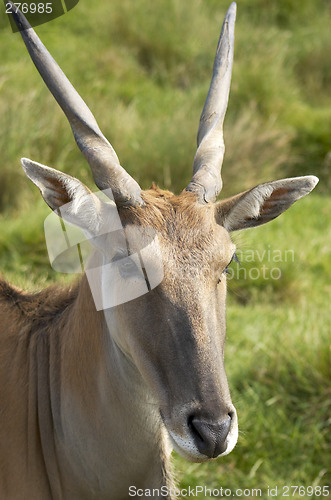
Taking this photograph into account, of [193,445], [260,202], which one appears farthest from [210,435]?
[260,202]

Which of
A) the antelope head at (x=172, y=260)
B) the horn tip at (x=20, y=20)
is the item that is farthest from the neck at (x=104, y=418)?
the horn tip at (x=20, y=20)

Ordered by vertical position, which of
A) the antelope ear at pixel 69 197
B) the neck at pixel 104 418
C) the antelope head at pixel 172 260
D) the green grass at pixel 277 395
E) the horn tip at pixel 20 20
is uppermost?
the horn tip at pixel 20 20

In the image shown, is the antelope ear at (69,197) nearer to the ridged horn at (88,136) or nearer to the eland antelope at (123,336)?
the eland antelope at (123,336)

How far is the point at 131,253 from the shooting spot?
3.32m

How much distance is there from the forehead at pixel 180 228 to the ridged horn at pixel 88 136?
3.6 inches

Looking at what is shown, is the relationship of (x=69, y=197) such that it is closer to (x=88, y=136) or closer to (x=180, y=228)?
(x=88, y=136)

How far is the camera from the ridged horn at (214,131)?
362cm

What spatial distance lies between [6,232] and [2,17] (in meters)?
4.42

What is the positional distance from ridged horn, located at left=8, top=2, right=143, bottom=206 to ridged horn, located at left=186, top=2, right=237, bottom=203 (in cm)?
33

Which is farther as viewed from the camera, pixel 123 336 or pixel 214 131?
pixel 214 131

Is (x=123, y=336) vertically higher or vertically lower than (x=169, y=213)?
lower

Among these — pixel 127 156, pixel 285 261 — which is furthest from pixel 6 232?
pixel 285 261

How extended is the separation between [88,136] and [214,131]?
737mm

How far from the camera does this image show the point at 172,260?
127 inches
